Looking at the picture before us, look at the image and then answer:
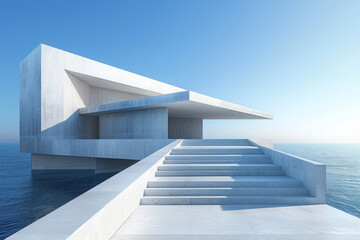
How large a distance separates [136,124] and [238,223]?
17.1 meters

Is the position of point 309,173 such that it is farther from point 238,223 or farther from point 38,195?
point 38,195

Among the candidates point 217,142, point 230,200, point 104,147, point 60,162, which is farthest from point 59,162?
point 230,200

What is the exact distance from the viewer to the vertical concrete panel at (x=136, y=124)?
18531 millimetres

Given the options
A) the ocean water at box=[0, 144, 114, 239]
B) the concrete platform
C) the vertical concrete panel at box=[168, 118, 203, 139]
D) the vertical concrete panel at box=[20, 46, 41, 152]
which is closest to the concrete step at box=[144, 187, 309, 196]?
the concrete platform

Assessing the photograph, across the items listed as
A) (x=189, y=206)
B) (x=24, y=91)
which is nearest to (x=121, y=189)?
(x=189, y=206)

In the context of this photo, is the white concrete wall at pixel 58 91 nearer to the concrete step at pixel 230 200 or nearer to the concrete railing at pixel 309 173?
the concrete step at pixel 230 200

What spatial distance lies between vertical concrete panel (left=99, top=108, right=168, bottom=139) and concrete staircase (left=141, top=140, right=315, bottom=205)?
10.3m

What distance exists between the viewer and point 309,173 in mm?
5781

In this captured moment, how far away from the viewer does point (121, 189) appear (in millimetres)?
4105

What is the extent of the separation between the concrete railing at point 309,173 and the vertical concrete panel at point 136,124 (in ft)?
40.1

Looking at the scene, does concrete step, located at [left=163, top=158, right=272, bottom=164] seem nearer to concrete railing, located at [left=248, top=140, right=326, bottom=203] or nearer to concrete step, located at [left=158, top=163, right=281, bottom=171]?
concrete step, located at [left=158, top=163, right=281, bottom=171]

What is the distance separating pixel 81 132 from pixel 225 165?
823 inches

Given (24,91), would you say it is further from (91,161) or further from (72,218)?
(72,218)

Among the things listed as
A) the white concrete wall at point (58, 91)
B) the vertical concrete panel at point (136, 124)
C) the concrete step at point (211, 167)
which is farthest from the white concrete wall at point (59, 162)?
the concrete step at point (211, 167)
